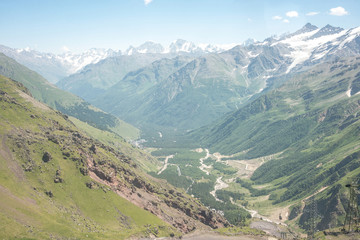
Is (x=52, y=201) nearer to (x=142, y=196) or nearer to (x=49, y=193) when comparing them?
(x=49, y=193)

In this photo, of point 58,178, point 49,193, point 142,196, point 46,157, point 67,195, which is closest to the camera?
point 49,193

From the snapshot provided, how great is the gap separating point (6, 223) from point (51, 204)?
25.4 meters

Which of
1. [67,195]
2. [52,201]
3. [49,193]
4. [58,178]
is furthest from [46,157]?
[52,201]

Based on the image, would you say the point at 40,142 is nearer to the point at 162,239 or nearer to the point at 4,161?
the point at 4,161

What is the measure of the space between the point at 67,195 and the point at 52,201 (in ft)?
30.8

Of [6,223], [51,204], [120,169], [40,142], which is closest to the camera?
[6,223]

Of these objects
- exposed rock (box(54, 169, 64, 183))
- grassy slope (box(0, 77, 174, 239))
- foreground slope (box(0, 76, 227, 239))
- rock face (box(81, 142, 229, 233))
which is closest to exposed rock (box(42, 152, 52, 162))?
foreground slope (box(0, 76, 227, 239))

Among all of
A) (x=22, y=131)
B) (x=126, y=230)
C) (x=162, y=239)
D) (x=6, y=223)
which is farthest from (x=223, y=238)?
(x=22, y=131)

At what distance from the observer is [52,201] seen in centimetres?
13050

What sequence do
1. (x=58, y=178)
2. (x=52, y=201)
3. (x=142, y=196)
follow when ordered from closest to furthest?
(x=52, y=201)
(x=58, y=178)
(x=142, y=196)

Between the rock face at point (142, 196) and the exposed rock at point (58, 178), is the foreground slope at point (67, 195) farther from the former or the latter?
the exposed rock at point (58, 178)

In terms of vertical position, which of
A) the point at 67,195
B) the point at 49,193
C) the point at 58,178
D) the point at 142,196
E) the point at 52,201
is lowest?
the point at 142,196

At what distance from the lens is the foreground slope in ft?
374

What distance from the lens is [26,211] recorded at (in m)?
114
